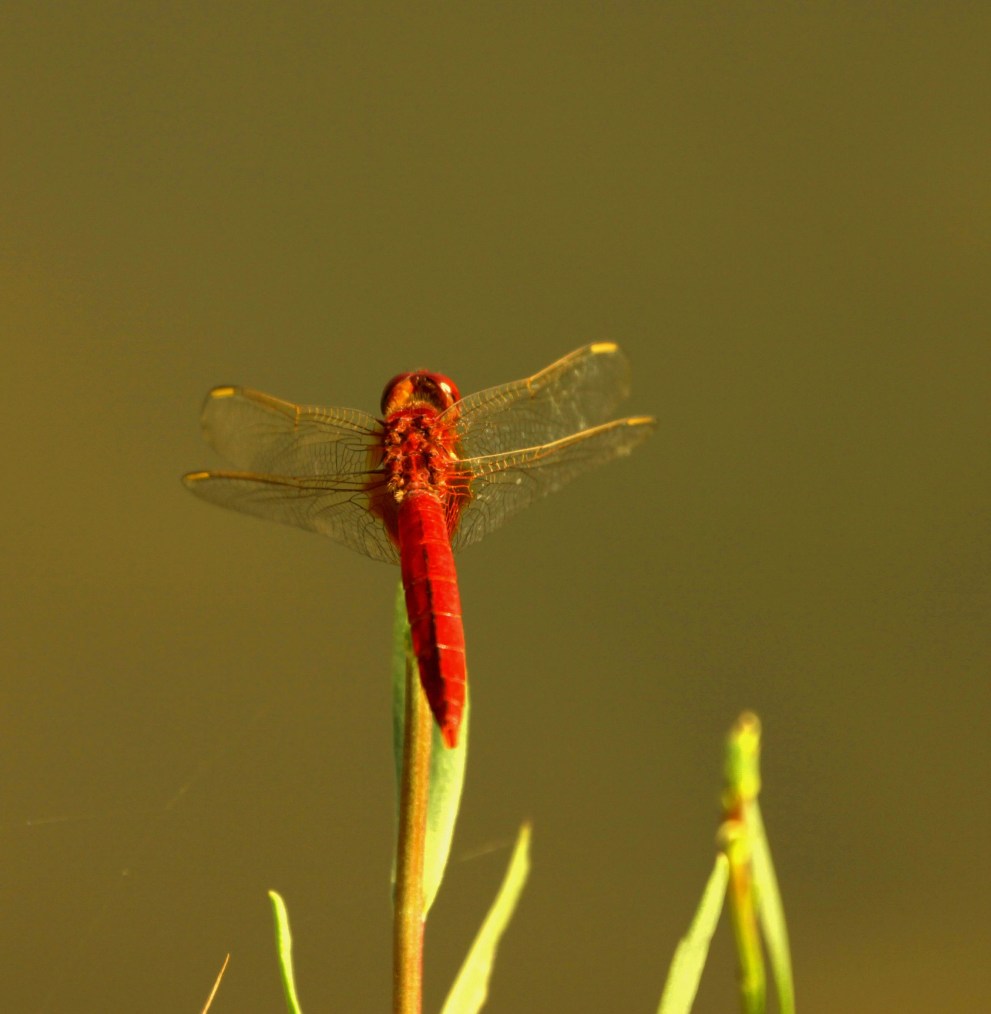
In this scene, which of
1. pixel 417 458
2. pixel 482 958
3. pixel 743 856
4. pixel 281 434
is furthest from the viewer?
pixel 281 434

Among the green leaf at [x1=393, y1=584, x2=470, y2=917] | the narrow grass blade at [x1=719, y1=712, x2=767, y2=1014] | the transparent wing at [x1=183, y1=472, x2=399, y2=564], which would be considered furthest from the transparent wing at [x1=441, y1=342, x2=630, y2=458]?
the narrow grass blade at [x1=719, y1=712, x2=767, y2=1014]

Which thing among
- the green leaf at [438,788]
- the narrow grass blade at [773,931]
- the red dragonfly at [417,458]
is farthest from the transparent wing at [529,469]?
the narrow grass blade at [773,931]

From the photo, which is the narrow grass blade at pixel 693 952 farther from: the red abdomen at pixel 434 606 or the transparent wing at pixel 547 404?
the transparent wing at pixel 547 404

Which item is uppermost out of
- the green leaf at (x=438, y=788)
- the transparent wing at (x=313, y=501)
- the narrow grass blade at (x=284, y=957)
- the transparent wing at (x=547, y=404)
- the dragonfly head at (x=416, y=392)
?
the transparent wing at (x=547, y=404)

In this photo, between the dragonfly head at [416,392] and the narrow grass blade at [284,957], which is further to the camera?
the dragonfly head at [416,392]

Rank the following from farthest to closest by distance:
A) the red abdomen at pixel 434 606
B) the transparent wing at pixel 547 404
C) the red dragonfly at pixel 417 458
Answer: the transparent wing at pixel 547 404, the red dragonfly at pixel 417 458, the red abdomen at pixel 434 606

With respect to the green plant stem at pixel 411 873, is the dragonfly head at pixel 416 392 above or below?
above

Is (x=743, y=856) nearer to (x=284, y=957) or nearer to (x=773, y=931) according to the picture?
(x=773, y=931)

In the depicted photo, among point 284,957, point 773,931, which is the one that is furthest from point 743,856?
point 284,957
